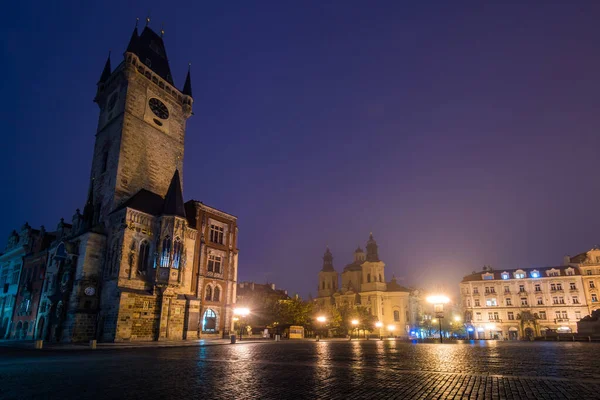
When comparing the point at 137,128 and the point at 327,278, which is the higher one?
the point at 137,128

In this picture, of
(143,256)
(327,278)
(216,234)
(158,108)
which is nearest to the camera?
(143,256)

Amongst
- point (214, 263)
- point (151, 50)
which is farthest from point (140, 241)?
point (151, 50)

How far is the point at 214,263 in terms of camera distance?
138 ft

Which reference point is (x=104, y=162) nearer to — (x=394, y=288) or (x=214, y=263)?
(x=214, y=263)

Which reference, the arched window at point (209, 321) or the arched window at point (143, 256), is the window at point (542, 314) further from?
the arched window at point (143, 256)

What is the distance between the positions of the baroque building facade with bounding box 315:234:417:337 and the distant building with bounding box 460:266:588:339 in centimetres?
1681

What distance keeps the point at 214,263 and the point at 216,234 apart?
352 centimetres

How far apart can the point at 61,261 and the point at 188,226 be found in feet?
41.3

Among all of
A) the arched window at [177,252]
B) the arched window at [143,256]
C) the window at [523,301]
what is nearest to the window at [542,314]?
the window at [523,301]

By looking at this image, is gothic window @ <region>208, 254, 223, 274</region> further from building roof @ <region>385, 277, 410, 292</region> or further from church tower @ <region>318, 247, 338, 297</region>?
A: church tower @ <region>318, 247, 338, 297</region>

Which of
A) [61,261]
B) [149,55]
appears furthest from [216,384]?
[149,55]

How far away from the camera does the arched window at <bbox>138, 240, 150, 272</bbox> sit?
34.3 meters

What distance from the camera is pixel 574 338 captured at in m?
36.5

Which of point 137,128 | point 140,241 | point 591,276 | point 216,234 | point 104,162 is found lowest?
point 591,276
